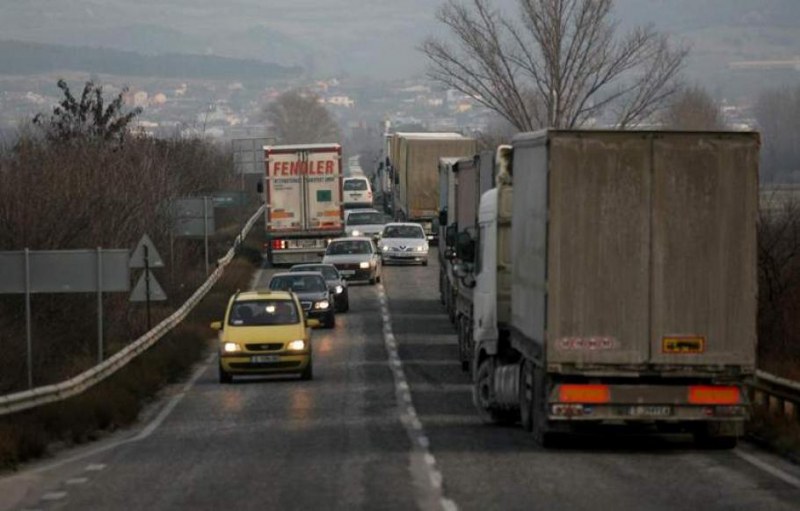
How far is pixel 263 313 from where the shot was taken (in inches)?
1421

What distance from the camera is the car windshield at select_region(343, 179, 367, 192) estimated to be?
102 m

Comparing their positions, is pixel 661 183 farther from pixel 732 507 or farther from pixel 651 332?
pixel 732 507

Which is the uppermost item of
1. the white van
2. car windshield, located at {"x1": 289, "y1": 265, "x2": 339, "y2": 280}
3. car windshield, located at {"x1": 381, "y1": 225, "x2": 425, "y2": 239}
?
the white van

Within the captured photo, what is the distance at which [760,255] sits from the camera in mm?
37688

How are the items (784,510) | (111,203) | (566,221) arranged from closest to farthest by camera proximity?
(784,510) → (566,221) → (111,203)

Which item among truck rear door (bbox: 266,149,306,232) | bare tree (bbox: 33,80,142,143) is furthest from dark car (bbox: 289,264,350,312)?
bare tree (bbox: 33,80,142,143)

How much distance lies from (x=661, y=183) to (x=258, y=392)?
13910 millimetres

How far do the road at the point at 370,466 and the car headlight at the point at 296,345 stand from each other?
2478 mm

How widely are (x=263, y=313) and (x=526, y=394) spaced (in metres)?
13.4

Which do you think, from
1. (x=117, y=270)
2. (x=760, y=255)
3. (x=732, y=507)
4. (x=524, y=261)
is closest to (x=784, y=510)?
(x=732, y=507)

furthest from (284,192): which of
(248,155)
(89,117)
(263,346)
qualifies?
(263,346)

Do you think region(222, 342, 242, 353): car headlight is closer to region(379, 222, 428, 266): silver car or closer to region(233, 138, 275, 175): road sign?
region(379, 222, 428, 266): silver car

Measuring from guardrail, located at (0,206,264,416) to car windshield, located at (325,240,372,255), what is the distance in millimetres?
7865

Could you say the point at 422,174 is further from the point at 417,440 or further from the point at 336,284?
the point at 417,440
